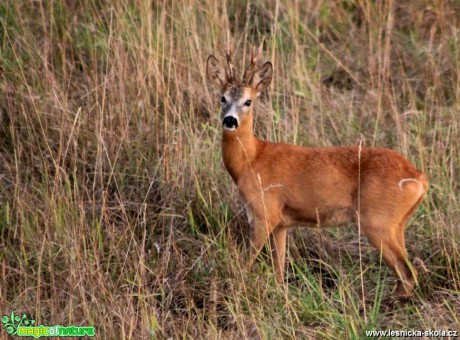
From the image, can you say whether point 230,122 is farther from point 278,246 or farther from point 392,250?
point 392,250

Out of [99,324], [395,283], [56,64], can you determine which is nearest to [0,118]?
[56,64]

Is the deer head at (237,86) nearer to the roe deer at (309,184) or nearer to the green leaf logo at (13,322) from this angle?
the roe deer at (309,184)

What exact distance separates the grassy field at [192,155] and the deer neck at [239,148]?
38cm

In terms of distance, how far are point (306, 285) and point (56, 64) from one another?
3.43 metres

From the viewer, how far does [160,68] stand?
7.81 meters

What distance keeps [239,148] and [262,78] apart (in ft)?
1.73

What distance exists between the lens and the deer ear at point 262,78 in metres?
6.47

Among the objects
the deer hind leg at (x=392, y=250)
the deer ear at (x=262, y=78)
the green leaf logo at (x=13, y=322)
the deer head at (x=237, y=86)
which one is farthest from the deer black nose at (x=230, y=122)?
the green leaf logo at (x=13, y=322)

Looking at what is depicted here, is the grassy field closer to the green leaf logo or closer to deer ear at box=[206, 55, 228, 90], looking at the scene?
the green leaf logo

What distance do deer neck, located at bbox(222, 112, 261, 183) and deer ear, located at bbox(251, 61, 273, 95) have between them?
0.75 feet

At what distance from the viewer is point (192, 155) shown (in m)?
6.91

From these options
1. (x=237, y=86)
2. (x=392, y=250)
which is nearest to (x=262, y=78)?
(x=237, y=86)

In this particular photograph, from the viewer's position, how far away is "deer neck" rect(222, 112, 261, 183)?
640 centimetres

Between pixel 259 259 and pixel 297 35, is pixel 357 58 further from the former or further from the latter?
pixel 259 259
